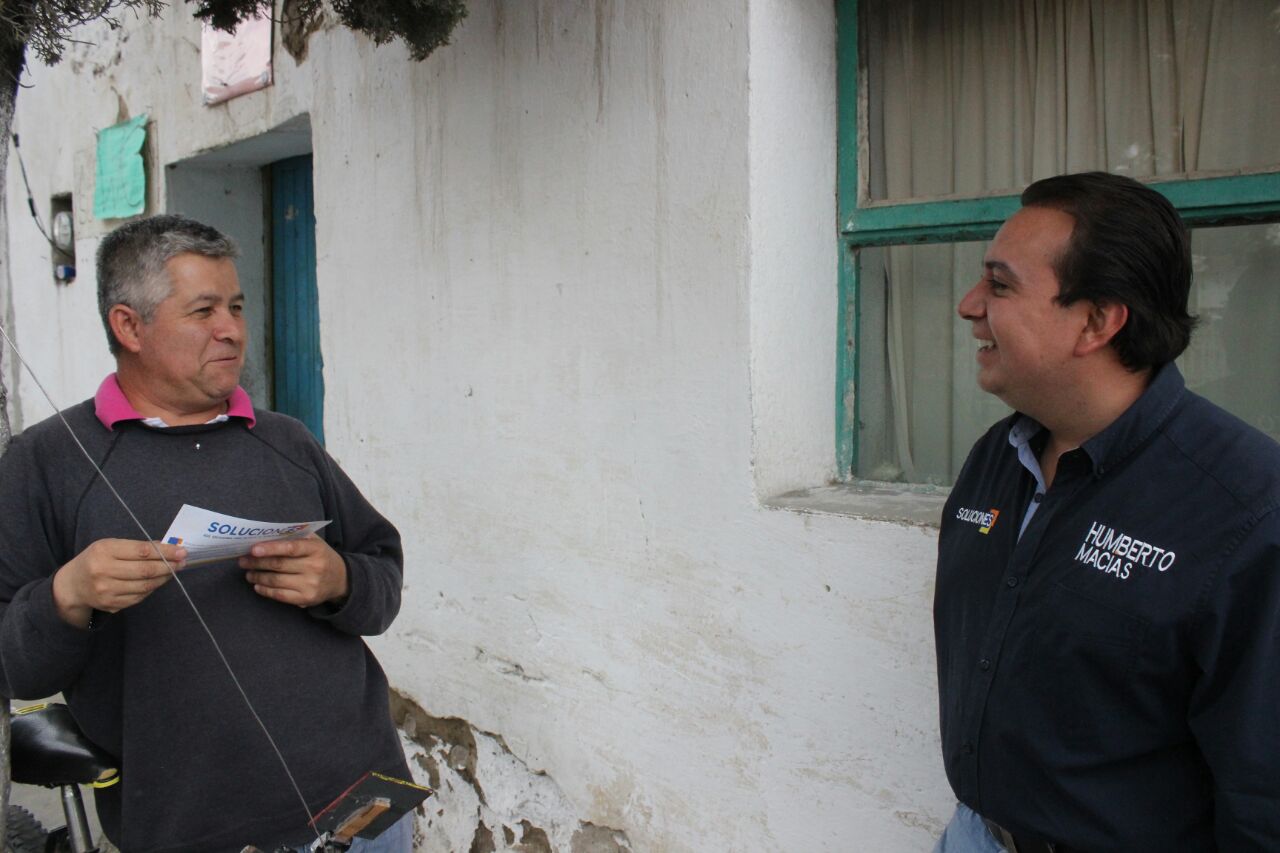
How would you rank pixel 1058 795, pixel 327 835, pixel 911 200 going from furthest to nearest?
1. pixel 911 200
2. pixel 327 835
3. pixel 1058 795

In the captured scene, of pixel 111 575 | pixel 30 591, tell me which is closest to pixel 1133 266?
pixel 111 575

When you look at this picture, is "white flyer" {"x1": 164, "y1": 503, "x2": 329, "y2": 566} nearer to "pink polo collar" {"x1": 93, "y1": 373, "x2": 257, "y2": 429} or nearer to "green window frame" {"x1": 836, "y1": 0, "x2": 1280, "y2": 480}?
"pink polo collar" {"x1": 93, "y1": 373, "x2": 257, "y2": 429}

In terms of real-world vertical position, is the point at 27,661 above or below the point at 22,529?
below

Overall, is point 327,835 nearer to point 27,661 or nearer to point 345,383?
point 27,661

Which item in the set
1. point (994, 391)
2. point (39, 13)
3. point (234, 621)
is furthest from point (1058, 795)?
point (39, 13)

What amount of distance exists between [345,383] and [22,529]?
1923 mm

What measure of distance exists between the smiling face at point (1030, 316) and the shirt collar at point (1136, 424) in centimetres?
12

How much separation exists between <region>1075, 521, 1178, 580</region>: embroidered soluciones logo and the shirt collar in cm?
10

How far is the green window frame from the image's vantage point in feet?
7.77

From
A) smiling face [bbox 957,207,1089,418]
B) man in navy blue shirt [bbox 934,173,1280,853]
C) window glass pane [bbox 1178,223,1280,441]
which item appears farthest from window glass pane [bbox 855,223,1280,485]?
smiling face [bbox 957,207,1089,418]

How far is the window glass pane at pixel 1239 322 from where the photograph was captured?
210 cm

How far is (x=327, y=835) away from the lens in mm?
1746

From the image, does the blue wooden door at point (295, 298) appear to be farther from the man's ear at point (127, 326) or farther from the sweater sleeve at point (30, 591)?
the sweater sleeve at point (30, 591)

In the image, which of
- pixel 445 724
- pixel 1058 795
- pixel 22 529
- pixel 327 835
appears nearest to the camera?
pixel 1058 795
